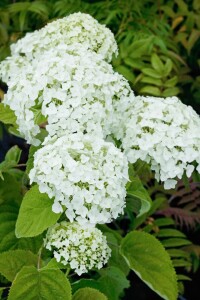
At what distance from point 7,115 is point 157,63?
92cm

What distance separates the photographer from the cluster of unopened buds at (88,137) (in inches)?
56.4

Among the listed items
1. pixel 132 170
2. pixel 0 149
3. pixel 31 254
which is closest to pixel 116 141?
pixel 132 170

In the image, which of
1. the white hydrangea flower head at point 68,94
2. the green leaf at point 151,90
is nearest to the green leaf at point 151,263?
the white hydrangea flower head at point 68,94

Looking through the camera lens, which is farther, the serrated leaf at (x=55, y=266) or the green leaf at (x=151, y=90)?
the green leaf at (x=151, y=90)

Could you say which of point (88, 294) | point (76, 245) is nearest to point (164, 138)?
point (76, 245)

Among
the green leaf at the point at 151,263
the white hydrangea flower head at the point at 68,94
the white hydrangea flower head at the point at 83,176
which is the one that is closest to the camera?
the white hydrangea flower head at the point at 83,176

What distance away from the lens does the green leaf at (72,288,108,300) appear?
5.41 feet

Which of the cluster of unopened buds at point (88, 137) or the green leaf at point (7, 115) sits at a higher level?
the cluster of unopened buds at point (88, 137)

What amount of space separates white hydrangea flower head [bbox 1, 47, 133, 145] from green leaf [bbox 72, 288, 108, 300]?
1.30 feet

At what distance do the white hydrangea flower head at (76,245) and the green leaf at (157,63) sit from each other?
1069 mm

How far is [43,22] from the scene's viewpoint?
291 centimetres

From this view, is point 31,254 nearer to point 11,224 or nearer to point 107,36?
point 11,224

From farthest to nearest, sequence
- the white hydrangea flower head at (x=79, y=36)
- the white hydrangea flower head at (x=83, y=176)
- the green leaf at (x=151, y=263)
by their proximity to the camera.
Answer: the white hydrangea flower head at (x=79, y=36), the green leaf at (x=151, y=263), the white hydrangea flower head at (x=83, y=176)

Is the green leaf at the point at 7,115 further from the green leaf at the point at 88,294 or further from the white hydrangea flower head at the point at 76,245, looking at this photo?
the green leaf at the point at 88,294
